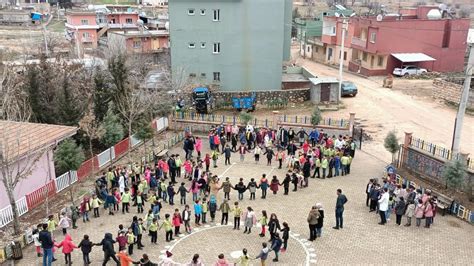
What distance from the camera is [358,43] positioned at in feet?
163

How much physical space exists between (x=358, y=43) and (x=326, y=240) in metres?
37.8

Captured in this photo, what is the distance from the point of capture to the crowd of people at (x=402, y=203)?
53.6 feet

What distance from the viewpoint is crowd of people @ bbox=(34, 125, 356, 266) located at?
1395 centimetres

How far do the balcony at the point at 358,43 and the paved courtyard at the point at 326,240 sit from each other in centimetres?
3270

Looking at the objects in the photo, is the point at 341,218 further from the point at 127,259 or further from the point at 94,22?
the point at 94,22

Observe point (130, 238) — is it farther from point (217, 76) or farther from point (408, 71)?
point (408, 71)

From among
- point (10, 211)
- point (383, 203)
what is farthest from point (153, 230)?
point (383, 203)

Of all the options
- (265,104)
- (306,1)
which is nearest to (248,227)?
(265,104)

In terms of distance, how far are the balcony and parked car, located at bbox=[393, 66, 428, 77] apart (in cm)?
429

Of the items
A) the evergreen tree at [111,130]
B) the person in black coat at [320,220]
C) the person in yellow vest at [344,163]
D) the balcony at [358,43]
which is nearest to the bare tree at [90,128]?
the evergreen tree at [111,130]

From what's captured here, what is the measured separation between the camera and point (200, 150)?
24.7 m

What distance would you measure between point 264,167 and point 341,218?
7.00 m

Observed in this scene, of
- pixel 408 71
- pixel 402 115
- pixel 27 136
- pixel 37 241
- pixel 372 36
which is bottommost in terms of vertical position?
pixel 402 115

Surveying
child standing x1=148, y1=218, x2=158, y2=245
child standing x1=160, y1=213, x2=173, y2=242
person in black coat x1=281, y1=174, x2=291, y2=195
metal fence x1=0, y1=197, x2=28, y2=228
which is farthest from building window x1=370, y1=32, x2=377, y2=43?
metal fence x1=0, y1=197, x2=28, y2=228
